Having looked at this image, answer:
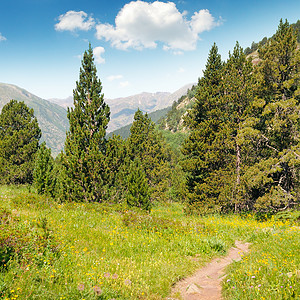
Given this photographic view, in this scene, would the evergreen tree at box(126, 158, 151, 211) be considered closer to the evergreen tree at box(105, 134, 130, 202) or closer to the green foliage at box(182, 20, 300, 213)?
the evergreen tree at box(105, 134, 130, 202)

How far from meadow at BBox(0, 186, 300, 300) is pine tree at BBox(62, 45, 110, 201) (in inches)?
197

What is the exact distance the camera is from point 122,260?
6.82m

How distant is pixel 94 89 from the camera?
18.1m

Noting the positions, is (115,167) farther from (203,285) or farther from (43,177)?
(203,285)

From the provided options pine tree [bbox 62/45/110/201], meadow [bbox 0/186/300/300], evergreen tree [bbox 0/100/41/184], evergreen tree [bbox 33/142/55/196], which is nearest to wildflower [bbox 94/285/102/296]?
meadow [bbox 0/186/300/300]

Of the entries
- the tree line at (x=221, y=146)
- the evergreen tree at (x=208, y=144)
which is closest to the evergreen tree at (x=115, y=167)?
the tree line at (x=221, y=146)

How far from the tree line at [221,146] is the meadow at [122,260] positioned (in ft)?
17.7

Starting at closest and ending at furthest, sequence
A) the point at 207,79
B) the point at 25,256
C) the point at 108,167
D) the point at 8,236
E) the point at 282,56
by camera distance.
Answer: the point at 25,256 < the point at 8,236 < the point at 282,56 < the point at 108,167 < the point at 207,79

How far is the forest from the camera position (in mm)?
5250

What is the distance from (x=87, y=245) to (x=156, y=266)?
2.62 m

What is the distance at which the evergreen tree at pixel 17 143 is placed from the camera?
1037 inches

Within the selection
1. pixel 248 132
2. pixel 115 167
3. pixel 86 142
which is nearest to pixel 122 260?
pixel 115 167

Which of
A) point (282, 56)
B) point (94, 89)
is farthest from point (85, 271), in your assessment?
point (282, 56)

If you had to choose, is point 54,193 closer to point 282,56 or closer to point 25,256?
point 25,256
